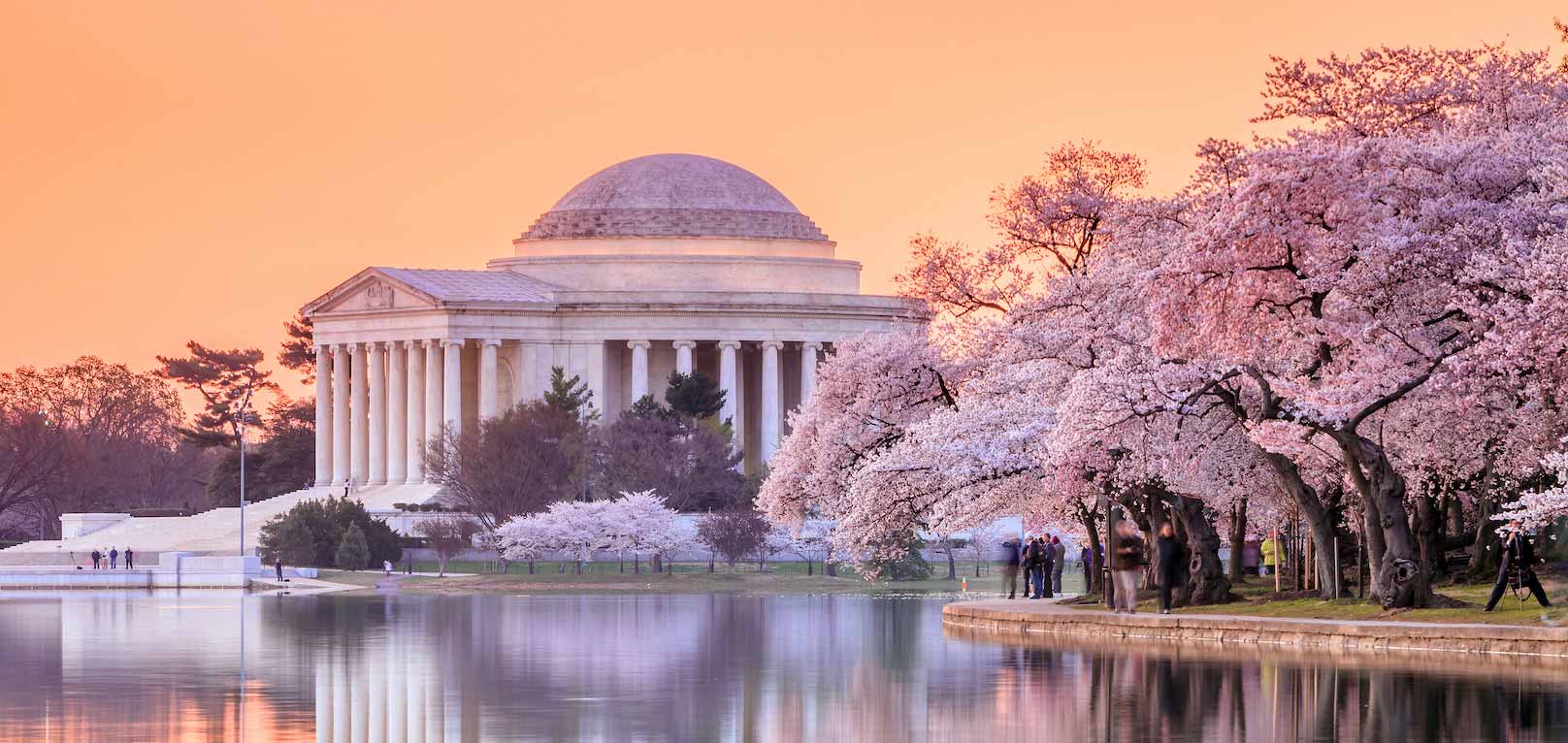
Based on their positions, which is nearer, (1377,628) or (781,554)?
(1377,628)

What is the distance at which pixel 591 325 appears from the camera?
471 feet

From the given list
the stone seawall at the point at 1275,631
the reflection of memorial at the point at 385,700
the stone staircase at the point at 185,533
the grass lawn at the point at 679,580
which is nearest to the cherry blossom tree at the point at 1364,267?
the stone seawall at the point at 1275,631

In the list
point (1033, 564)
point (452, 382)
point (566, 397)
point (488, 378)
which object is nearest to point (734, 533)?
point (566, 397)

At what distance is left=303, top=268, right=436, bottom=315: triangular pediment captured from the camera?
139875mm

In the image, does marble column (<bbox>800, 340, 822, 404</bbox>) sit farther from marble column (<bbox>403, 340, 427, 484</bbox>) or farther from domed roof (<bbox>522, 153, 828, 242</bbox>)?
marble column (<bbox>403, 340, 427, 484</bbox>)

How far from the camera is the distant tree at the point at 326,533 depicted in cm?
10506

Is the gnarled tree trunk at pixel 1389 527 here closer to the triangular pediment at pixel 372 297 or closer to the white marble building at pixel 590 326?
the white marble building at pixel 590 326

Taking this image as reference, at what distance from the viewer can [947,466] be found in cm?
5491

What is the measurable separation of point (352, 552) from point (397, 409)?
40.3 m

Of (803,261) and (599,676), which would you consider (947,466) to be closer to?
(599,676)

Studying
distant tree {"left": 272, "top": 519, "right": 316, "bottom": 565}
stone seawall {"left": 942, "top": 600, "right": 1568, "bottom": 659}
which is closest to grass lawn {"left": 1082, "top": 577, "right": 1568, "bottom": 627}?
stone seawall {"left": 942, "top": 600, "right": 1568, "bottom": 659}

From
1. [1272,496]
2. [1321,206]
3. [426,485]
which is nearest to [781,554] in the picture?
[426,485]

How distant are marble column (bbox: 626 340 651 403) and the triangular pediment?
1047 centimetres

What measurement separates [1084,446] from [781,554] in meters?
57.1
